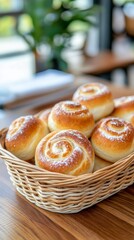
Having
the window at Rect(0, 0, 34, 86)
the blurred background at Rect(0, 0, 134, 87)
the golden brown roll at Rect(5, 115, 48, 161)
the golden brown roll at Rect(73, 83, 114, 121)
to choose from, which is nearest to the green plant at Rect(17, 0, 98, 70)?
the blurred background at Rect(0, 0, 134, 87)

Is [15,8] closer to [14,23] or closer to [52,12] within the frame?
[14,23]

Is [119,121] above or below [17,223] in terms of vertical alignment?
above

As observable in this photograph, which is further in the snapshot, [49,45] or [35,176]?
[49,45]

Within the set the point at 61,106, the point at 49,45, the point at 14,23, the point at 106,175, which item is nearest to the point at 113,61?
the point at 49,45

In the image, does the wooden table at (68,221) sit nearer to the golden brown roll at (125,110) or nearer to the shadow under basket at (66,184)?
the shadow under basket at (66,184)

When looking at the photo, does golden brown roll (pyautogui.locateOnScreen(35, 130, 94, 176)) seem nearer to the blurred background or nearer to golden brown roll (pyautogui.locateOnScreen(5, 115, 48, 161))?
golden brown roll (pyautogui.locateOnScreen(5, 115, 48, 161))

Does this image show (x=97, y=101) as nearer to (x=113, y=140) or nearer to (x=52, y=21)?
(x=113, y=140)
